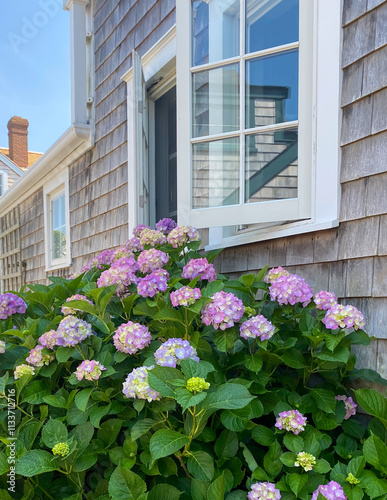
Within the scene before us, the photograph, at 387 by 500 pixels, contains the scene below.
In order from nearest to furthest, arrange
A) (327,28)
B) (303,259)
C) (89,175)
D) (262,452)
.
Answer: (262,452) < (327,28) < (303,259) < (89,175)

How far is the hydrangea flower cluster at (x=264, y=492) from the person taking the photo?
1.09 meters

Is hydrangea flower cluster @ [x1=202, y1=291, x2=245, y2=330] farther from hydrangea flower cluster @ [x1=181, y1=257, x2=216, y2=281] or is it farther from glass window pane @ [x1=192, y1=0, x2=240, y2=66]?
glass window pane @ [x1=192, y1=0, x2=240, y2=66]

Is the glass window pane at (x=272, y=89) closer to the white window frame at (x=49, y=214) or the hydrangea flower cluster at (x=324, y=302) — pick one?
the hydrangea flower cluster at (x=324, y=302)

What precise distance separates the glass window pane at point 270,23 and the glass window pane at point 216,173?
17.5 inches

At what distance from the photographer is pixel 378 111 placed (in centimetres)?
152

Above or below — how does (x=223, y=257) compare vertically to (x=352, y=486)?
above

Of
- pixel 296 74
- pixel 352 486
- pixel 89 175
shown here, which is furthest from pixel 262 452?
pixel 89 175

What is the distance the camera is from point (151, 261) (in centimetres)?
166

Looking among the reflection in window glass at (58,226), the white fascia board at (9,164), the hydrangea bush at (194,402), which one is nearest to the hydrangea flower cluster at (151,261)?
the hydrangea bush at (194,402)

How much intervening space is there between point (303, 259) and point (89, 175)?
9.54 feet

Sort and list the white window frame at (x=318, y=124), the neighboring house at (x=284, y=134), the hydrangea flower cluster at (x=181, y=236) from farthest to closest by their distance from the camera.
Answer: the hydrangea flower cluster at (x=181, y=236) → the white window frame at (x=318, y=124) → the neighboring house at (x=284, y=134)

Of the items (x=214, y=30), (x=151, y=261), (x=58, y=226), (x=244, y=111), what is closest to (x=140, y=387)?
(x=151, y=261)

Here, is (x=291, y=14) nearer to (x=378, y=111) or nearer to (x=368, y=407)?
(x=378, y=111)

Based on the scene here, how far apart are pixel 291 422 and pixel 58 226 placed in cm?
467
